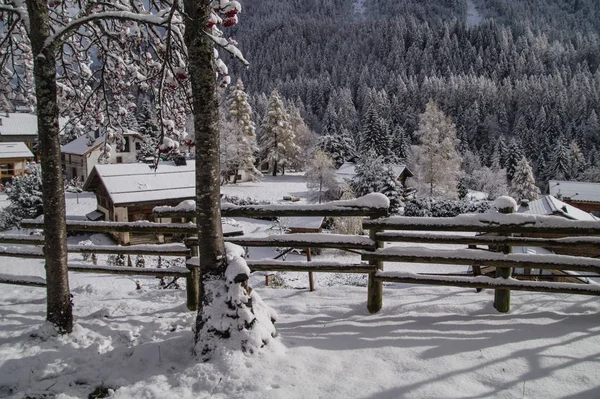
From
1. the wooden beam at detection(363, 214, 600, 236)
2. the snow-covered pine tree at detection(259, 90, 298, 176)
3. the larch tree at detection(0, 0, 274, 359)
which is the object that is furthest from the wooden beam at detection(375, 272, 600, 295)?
the snow-covered pine tree at detection(259, 90, 298, 176)

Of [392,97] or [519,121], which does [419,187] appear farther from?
[392,97]

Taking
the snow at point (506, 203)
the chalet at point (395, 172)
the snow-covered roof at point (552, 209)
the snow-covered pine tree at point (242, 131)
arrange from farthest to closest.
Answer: the snow-covered pine tree at point (242, 131) < the chalet at point (395, 172) < the snow-covered roof at point (552, 209) < the snow at point (506, 203)

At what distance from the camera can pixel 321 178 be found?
160 ft

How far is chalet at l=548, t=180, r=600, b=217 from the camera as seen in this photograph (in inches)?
1862

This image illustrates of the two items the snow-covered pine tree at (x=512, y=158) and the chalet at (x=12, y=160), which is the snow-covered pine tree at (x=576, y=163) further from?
the chalet at (x=12, y=160)

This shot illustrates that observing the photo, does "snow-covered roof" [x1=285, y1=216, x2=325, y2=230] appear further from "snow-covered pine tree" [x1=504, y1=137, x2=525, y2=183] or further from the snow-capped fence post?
"snow-covered pine tree" [x1=504, y1=137, x2=525, y2=183]

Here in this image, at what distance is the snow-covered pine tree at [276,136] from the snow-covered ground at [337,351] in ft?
180

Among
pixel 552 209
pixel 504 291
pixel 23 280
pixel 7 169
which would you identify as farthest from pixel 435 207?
pixel 7 169

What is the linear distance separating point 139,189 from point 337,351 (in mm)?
27805

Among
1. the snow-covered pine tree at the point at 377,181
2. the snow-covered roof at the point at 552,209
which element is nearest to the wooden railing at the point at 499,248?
the snow-covered roof at the point at 552,209

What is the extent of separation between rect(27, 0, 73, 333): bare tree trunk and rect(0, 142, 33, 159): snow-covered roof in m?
51.0

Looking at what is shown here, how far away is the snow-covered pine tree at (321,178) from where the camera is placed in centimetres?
4847

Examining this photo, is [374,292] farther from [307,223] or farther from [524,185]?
[524,185]

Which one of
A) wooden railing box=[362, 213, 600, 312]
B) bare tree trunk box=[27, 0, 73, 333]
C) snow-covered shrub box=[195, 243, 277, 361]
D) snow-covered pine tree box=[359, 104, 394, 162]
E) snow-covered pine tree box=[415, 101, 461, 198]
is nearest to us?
snow-covered shrub box=[195, 243, 277, 361]
